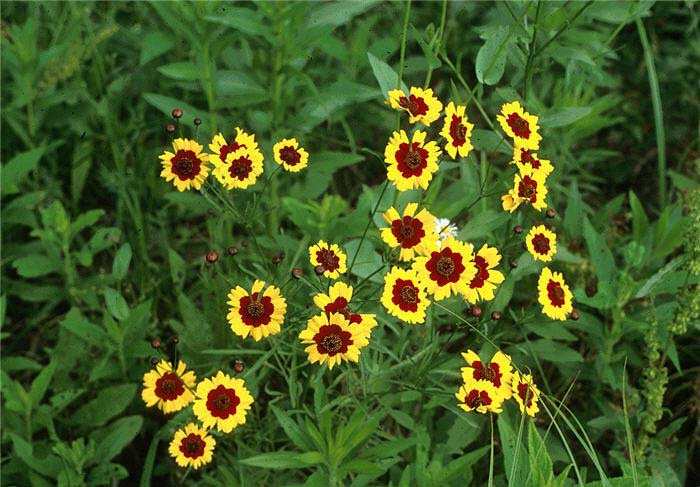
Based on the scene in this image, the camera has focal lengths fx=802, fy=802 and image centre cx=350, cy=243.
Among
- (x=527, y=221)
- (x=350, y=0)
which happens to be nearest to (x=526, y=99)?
(x=527, y=221)

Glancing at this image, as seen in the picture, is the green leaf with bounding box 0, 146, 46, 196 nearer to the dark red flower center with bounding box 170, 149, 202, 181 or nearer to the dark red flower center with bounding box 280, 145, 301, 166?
the dark red flower center with bounding box 170, 149, 202, 181

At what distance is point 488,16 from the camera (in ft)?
9.29

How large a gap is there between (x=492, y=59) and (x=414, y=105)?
1.14 ft

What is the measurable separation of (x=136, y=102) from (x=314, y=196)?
33.9 inches

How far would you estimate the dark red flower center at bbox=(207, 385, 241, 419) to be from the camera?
1.42m

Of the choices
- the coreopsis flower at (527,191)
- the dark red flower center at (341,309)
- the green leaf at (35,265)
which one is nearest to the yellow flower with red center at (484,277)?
the coreopsis flower at (527,191)

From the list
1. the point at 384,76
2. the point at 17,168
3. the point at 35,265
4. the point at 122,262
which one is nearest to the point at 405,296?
the point at 384,76

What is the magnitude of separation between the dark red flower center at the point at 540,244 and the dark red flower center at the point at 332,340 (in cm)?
41

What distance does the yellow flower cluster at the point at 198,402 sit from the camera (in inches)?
55.7

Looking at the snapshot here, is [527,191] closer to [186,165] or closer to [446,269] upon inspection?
[446,269]

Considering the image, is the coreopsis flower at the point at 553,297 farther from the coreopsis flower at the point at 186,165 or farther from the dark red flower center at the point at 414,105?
the coreopsis flower at the point at 186,165

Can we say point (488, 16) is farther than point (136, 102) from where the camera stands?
Yes

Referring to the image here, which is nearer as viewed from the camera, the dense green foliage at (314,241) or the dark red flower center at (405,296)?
the dark red flower center at (405,296)

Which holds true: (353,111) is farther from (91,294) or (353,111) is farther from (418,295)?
(418,295)
